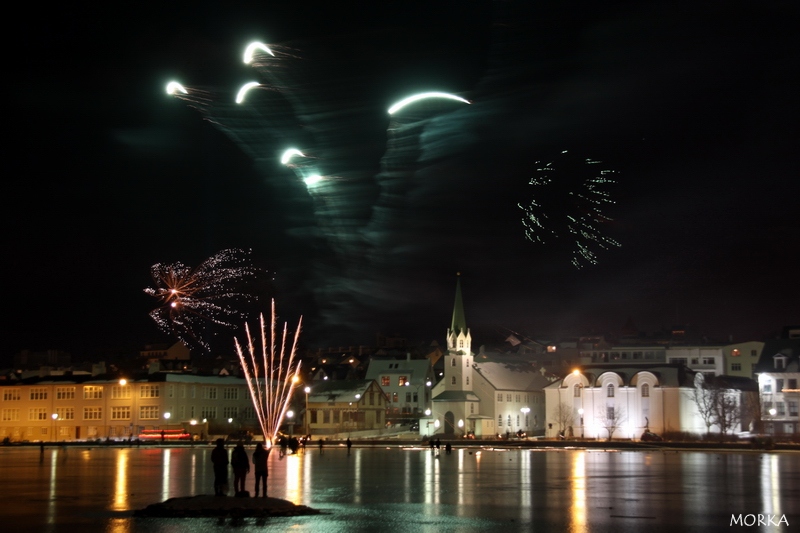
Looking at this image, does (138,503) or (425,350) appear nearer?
(138,503)

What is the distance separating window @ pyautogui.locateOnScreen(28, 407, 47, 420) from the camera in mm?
110750

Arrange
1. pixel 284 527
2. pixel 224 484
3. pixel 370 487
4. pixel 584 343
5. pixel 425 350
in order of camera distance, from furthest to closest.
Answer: pixel 425 350, pixel 584 343, pixel 370 487, pixel 224 484, pixel 284 527

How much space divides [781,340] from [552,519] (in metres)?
97.4

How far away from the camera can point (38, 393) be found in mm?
111562

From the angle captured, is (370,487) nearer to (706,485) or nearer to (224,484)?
(224,484)

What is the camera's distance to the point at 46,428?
362 ft

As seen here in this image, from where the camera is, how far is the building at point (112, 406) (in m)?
105

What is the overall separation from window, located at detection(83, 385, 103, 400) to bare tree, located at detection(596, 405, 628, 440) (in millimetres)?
54664

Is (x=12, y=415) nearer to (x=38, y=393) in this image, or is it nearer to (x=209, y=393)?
(x=38, y=393)

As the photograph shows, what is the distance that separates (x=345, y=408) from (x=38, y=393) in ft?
117

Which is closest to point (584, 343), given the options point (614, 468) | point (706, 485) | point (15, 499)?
point (614, 468)

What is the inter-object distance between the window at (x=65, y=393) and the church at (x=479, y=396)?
40.5 metres

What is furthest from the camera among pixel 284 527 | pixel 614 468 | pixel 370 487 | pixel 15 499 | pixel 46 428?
pixel 46 428

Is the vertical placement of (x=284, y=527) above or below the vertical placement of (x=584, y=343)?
below
